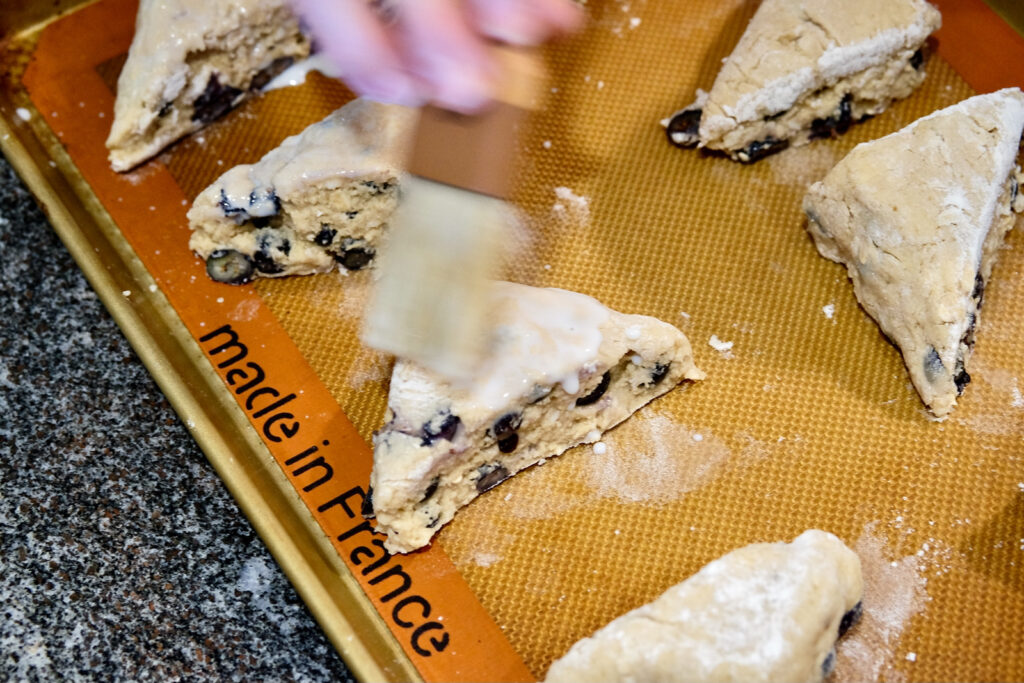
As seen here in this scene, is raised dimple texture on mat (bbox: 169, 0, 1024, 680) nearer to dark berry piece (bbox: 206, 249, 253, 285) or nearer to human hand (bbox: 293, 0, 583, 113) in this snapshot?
dark berry piece (bbox: 206, 249, 253, 285)

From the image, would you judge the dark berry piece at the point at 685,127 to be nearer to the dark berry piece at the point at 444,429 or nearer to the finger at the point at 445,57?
the finger at the point at 445,57


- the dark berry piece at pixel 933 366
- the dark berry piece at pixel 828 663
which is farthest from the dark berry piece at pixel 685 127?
the dark berry piece at pixel 828 663

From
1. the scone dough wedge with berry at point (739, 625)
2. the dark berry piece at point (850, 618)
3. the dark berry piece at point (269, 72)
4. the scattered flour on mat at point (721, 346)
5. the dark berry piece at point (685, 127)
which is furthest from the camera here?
the dark berry piece at point (269, 72)

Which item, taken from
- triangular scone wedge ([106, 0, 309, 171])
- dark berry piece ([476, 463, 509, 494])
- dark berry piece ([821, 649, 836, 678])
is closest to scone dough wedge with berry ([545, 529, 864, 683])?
dark berry piece ([821, 649, 836, 678])

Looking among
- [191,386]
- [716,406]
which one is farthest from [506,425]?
[191,386]

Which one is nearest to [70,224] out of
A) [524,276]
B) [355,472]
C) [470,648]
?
[355,472]

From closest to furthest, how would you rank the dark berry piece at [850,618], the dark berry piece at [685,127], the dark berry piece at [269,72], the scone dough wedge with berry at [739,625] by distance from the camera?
1. the scone dough wedge with berry at [739,625]
2. the dark berry piece at [850,618]
3. the dark berry piece at [685,127]
4. the dark berry piece at [269,72]
